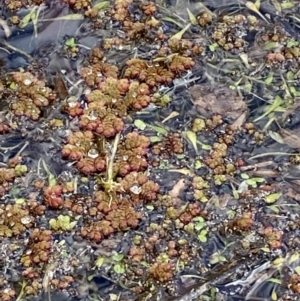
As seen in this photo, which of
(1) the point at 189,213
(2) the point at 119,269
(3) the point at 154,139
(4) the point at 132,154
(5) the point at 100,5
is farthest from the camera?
(5) the point at 100,5

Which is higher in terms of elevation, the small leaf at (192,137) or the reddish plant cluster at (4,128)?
the reddish plant cluster at (4,128)

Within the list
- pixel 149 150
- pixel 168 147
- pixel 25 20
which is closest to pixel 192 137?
pixel 168 147

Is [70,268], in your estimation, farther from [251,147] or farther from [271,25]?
[271,25]

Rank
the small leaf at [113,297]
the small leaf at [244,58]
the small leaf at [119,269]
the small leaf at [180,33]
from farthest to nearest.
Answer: the small leaf at [180,33] < the small leaf at [244,58] < the small leaf at [119,269] < the small leaf at [113,297]

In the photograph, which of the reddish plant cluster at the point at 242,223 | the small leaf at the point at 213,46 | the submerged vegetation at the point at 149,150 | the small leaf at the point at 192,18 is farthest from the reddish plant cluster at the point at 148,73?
the reddish plant cluster at the point at 242,223

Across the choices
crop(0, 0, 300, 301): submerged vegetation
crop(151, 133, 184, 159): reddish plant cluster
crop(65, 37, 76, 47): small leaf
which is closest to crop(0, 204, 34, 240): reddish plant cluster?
crop(0, 0, 300, 301): submerged vegetation

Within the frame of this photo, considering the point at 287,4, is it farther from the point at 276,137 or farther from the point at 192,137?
the point at 192,137

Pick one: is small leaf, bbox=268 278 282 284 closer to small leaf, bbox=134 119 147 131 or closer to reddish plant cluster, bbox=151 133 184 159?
reddish plant cluster, bbox=151 133 184 159

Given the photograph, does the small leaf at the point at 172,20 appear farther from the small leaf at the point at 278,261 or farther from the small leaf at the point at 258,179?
the small leaf at the point at 278,261
